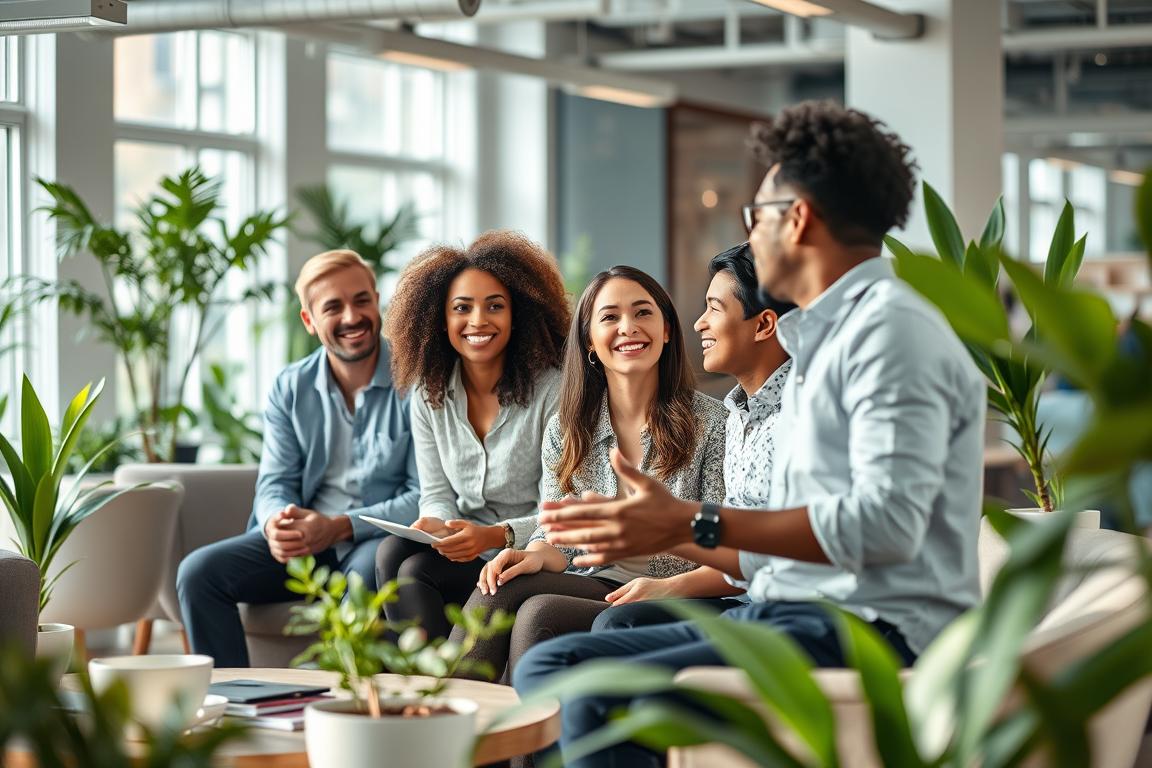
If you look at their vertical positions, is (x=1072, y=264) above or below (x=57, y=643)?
above

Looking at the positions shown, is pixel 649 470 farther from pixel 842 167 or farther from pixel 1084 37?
pixel 1084 37

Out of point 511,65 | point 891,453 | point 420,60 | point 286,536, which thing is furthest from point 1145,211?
point 511,65

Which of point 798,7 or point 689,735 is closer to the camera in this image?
point 689,735

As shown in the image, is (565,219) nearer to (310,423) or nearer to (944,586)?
(310,423)

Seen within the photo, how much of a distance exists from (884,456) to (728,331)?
45.3 inches

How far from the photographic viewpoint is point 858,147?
2141mm

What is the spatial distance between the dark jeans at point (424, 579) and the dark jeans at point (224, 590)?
0.30m

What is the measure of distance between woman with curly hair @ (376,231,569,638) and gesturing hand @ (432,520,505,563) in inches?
1.5

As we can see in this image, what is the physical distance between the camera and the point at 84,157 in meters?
A: 6.90

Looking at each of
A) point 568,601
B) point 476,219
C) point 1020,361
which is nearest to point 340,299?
point 568,601

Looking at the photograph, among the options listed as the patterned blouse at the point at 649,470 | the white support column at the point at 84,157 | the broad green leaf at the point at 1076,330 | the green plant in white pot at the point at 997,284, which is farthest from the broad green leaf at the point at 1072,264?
the white support column at the point at 84,157

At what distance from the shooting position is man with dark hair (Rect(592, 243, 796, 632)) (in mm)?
2875

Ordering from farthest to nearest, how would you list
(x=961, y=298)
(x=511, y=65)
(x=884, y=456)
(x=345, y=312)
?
(x=511, y=65) → (x=345, y=312) → (x=884, y=456) → (x=961, y=298)

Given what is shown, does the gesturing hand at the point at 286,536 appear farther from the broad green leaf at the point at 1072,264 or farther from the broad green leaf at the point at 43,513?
the broad green leaf at the point at 1072,264
